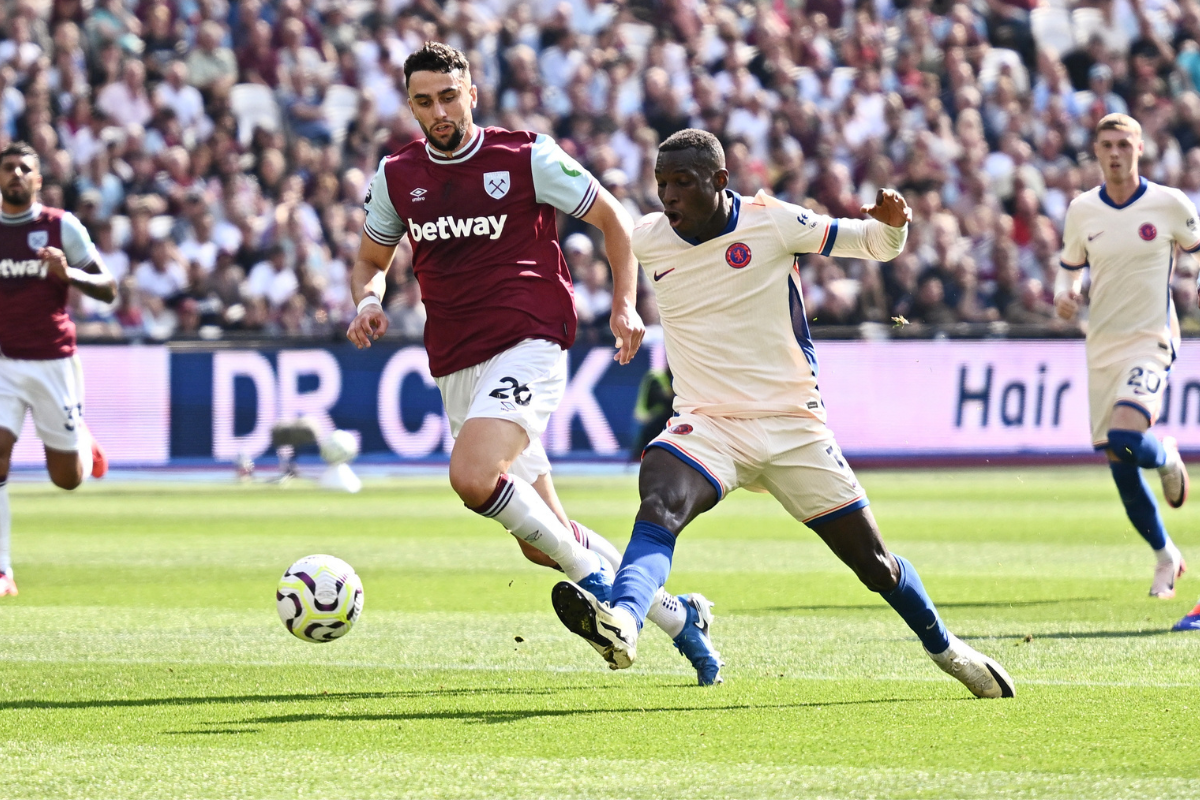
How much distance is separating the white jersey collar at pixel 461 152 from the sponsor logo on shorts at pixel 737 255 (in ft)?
4.65

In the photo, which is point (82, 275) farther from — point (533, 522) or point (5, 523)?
point (533, 522)

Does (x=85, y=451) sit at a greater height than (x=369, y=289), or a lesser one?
lesser

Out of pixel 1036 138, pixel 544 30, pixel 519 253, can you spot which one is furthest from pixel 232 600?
pixel 1036 138

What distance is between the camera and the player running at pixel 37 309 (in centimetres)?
1023

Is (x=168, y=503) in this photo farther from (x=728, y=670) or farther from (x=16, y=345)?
(x=728, y=670)

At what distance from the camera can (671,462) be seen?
5.70m

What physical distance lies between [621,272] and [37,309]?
5097 mm

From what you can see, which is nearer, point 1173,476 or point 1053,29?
point 1173,476

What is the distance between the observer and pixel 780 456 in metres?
5.80

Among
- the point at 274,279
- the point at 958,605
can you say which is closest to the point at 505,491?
the point at 958,605

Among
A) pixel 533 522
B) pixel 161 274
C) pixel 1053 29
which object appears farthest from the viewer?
pixel 1053 29

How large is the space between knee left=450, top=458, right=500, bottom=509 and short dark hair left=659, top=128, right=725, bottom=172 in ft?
4.29

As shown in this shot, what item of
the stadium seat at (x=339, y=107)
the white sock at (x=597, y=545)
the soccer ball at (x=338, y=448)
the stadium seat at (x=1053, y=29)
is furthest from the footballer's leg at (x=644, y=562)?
the stadium seat at (x=1053, y=29)

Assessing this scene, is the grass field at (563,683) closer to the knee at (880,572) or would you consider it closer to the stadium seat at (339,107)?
the knee at (880,572)
